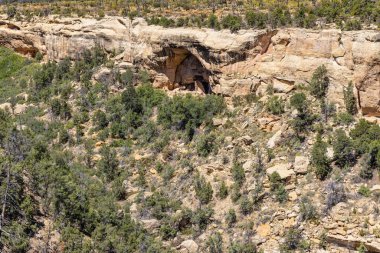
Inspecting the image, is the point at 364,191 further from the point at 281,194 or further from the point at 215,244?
the point at 215,244

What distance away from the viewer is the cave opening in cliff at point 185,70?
33.1m

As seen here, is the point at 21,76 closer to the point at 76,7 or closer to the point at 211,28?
the point at 76,7

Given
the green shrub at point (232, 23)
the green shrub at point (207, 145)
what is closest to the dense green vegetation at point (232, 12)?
the green shrub at point (232, 23)

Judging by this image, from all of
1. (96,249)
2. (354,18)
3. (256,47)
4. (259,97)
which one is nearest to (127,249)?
(96,249)

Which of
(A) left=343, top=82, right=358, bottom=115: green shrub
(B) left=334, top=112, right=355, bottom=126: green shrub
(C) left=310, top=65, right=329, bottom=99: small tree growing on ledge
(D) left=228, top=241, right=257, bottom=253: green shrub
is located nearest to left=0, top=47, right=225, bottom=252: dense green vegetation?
(D) left=228, top=241, right=257, bottom=253: green shrub

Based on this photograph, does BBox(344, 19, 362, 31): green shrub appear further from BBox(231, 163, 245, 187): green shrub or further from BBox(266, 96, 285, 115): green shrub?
BBox(231, 163, 245, 187): green shrub

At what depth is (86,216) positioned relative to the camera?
2428cm

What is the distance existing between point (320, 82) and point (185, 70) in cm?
1069

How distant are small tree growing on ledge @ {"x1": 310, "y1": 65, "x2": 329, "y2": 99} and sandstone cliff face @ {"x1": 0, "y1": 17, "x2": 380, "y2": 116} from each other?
33 cm

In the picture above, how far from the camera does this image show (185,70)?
3409 centimetres

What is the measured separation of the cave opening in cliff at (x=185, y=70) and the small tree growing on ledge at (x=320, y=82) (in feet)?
26.3

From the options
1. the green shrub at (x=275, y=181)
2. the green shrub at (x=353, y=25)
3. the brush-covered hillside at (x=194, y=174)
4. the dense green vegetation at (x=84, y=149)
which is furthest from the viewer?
the green shrub at (x=353, y=25)

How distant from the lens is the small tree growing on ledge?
26656 millimetres

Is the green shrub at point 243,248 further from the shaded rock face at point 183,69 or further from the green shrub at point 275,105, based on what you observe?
the shaded rock face at point 183,69
